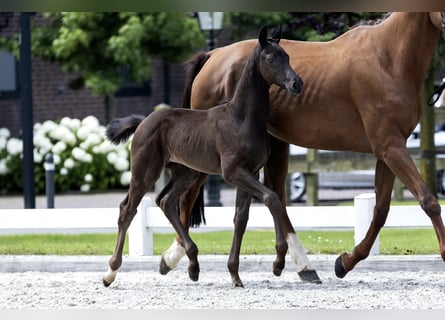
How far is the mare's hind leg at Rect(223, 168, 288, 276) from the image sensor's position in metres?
8.34

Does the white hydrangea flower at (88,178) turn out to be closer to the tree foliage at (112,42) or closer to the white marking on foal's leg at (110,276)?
the tree foliage at (112,42)

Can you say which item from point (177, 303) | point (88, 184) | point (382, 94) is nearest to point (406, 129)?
point (382, 94)

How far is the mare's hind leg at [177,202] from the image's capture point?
8.91 meters

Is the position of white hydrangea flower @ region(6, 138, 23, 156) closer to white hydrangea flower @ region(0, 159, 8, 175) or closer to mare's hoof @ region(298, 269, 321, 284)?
white hydrangea flower @ region(0, 159, 8, 175)

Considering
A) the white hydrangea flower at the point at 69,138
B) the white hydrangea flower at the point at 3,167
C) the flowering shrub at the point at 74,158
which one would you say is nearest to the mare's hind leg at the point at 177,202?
the flowering shrub at the point at 74,158

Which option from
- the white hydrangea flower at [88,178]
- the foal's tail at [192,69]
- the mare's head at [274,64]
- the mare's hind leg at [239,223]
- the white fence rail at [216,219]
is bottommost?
the white hydrangea flower at [88,178]

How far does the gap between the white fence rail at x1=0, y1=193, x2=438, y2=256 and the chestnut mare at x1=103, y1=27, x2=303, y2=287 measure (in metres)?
1.76

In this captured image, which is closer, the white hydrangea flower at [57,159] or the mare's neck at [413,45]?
the mare's neck at [413,45]

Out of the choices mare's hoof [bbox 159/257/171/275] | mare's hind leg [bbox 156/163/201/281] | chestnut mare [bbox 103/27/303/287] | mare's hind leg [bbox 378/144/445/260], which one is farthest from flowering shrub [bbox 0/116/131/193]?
mare's hind leg [bbox 378/144/445/260]

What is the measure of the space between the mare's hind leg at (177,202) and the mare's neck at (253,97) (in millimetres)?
975

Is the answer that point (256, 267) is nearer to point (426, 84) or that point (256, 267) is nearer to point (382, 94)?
point (382, 94)

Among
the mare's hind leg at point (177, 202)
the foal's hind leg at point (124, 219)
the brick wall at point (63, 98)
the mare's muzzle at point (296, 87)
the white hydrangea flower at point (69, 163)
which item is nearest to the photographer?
the mare's muzzle at point (296, 87)

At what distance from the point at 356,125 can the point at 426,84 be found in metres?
8.36

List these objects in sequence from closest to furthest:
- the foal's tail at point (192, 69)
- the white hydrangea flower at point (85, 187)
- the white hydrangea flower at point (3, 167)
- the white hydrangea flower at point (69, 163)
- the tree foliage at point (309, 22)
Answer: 1. the foal's tail at point (192, 69)
2. the tree foliage at point (309, 22)
3. the white hydrangea flower at point (69, 163)
4. the white hydrangea flower at point (85, 187)
5. the white hydrangea flower at point (3, 167)
